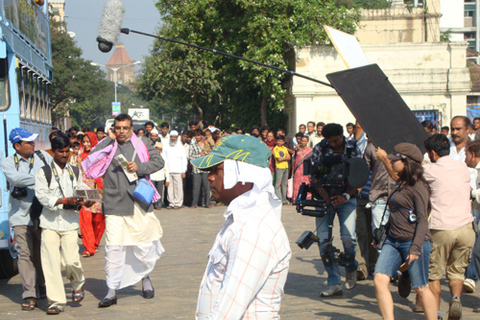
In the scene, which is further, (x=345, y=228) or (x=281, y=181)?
(x=281, y=181)

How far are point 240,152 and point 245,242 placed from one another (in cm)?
45

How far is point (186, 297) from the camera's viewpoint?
7070 mm

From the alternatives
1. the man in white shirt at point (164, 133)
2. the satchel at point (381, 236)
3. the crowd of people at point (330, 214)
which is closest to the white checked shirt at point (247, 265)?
the crowd of people at point (330, 214)

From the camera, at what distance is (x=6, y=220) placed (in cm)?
781

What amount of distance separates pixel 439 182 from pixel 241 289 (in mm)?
4006

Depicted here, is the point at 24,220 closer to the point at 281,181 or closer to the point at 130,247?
the point at 130,247

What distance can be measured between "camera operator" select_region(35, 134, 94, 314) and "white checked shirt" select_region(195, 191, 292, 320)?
13.9 feet

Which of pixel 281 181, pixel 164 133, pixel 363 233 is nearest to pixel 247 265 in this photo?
pixel 363 233

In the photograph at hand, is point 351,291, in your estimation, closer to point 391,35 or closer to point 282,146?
point 282,146

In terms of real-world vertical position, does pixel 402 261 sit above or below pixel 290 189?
above

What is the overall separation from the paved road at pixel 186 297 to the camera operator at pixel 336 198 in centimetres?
30

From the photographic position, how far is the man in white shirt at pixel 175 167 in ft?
53.0

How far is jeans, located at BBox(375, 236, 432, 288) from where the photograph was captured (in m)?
5.37

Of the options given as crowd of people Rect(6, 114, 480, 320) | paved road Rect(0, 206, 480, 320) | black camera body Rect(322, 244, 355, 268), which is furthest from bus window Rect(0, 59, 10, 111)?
black camera body Rect(322, 244, 355, 268)
